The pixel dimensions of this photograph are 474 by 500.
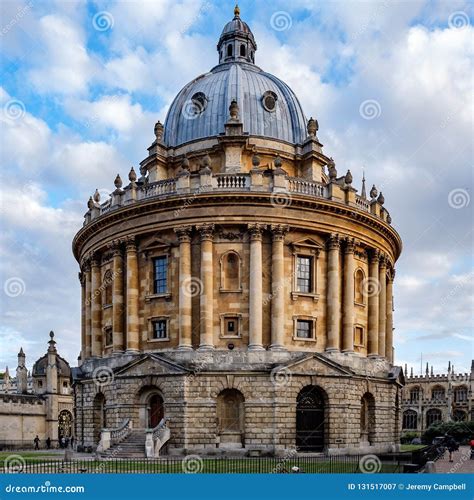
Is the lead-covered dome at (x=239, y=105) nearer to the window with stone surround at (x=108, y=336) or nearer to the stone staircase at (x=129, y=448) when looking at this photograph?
the window with stone surround at (x=108, y=336)

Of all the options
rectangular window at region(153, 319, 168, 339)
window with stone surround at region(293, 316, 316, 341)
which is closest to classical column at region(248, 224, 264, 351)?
window with stone surround at region(293, 316, 316, 341)

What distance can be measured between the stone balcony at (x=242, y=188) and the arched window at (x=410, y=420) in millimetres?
89363

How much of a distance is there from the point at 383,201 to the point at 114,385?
23.4 metres

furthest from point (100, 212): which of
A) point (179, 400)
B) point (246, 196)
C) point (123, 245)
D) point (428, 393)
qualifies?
point (428, 393)

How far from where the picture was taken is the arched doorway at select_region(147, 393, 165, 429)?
40.4 m

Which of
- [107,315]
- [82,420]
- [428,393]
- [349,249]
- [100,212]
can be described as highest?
[100,212]

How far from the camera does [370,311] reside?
46.7 metres

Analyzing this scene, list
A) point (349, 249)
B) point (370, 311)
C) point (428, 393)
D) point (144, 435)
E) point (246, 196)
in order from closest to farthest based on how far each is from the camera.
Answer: point (144, 435)
point (246, 196)
point (349, 249)
point (370, 311)
point (428, 393)

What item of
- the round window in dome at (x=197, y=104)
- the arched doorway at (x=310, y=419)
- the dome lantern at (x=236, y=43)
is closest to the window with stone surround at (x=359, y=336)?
the arched doorway at (x=310, y=419)

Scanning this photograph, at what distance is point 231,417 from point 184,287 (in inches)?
325

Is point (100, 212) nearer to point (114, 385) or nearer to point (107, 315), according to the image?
point (107, 315)

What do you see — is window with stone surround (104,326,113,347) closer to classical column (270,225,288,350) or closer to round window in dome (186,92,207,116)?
classical column (270,225,288,350)

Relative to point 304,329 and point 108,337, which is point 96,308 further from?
point 304,329

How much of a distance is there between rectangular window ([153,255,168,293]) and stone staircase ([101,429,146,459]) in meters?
9.08
